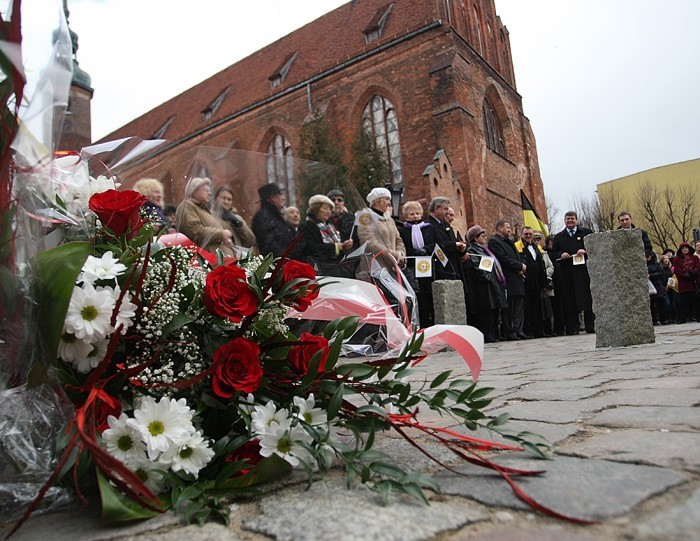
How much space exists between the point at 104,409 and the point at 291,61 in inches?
1219

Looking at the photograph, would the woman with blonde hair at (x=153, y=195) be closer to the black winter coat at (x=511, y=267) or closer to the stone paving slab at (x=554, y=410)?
the stone paving slab at (x=554, y=410)

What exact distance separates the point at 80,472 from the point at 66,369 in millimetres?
272

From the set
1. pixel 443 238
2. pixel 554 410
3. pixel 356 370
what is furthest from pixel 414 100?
pixel 356 370

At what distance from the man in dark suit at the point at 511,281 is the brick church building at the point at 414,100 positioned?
40.1ft

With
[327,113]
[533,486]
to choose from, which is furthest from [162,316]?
[327,113]

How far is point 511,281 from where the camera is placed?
9.63m

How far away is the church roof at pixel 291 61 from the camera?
25.9 metres

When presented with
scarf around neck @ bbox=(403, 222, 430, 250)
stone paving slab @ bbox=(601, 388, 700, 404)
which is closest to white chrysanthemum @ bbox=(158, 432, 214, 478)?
stone paving slab @ bbox=(601, 388, 700, 404)

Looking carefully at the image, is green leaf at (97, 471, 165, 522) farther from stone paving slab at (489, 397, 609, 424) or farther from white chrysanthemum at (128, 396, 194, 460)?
stone paving slab at (489, 397, 609, 424)

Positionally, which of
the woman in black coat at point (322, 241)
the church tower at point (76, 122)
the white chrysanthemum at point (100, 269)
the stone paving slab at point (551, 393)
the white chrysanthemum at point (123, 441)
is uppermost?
the church tower at point (76, 122)

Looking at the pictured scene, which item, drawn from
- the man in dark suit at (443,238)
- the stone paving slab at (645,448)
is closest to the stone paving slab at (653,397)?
the stone paving slab at (645,448)

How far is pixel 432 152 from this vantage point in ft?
76.4

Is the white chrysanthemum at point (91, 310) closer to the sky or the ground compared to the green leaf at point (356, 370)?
closer to the sky

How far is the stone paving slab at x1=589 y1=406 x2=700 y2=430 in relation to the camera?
186 cm
